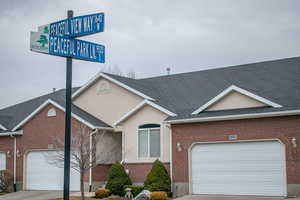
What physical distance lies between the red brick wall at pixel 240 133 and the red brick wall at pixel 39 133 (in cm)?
664

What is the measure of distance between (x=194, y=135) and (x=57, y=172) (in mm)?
8987

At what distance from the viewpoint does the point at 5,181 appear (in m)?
27.6

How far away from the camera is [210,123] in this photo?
21.3 m

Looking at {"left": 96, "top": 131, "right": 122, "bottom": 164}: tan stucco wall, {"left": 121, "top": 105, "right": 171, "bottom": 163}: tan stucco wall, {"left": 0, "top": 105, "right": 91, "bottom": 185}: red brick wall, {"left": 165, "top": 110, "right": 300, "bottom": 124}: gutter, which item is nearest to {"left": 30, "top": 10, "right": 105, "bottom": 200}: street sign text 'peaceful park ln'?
{"left": 165, "top": 110, "right": 300, "bottom": 124}: gutter

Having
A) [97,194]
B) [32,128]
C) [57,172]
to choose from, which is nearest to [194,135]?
[97,194]

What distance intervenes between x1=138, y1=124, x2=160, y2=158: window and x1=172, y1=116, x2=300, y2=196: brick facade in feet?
6.11

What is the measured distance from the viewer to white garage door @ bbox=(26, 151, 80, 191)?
26.1m

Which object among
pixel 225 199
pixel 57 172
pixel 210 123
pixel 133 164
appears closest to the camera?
pixel 225 199

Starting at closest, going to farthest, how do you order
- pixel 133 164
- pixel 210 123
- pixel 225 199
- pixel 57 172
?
pixel 225 199
pixel 210 123
pixel 133 164
pixel 57 172

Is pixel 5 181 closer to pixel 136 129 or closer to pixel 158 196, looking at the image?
pixel 136 129

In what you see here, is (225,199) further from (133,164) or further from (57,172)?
(57,172)

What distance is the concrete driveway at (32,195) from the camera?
24075 millimetres

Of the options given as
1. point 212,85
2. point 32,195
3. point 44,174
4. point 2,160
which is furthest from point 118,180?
point 2,160

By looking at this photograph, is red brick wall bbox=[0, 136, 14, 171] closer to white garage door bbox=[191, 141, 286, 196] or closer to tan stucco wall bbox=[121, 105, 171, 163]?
tan stucco wall bbox=[121, 105, 171, 163]
